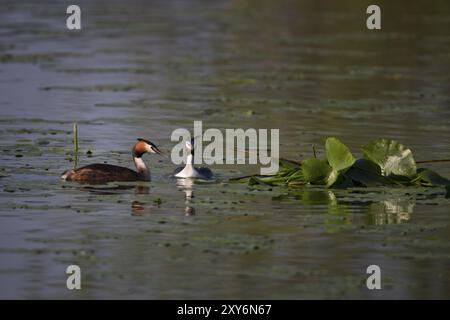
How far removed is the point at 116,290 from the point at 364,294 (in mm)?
1710

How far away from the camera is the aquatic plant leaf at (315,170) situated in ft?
42.3

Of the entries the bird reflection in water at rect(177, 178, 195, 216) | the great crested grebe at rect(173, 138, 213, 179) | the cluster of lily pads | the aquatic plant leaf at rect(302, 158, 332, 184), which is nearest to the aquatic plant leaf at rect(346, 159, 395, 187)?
the cluster of lily pads

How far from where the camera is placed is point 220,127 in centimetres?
1703

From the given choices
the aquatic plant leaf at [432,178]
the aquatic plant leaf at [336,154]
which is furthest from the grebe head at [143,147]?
the aquatic plant leaf at [432,178]

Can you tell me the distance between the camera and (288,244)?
420 inches

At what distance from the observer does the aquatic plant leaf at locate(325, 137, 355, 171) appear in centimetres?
1291

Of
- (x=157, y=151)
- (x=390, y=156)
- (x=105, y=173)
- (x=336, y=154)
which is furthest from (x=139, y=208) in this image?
(x=390, y=156)

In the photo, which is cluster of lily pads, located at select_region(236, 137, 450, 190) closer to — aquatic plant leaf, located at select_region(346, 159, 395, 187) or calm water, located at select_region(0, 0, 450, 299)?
aquatic plant leaf, located at select_region(346, 159, 395, 187)

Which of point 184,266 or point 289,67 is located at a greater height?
point 289,67

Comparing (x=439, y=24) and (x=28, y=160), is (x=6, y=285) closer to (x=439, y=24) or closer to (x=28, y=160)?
(x=28, y=160)

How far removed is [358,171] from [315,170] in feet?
1.45

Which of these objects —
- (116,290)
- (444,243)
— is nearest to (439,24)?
(444,243)

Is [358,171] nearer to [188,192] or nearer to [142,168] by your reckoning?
[188,192]

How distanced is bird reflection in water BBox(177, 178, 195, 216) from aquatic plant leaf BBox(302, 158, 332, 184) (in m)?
1.11
